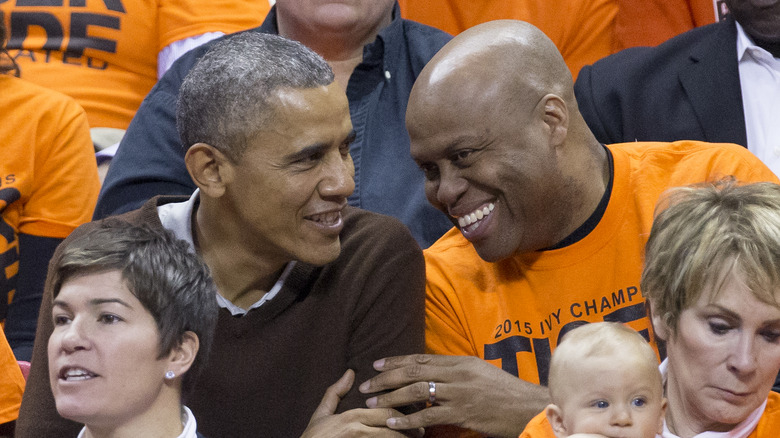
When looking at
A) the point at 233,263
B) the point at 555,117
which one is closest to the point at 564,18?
the point at 555,117

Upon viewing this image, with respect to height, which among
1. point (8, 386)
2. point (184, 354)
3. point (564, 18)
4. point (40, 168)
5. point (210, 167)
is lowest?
point (8, 386)

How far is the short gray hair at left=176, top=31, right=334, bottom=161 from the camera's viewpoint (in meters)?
2.23

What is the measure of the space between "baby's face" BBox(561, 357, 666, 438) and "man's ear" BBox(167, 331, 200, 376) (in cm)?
69

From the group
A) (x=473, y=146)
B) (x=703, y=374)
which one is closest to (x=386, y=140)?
(x=473, y=146)

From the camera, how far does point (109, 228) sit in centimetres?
209

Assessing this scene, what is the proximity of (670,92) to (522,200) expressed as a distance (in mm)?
844

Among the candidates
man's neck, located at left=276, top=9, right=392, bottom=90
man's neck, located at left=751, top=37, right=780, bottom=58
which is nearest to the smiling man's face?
man's neck, located at left=276, top=9, right=392, bottom=90

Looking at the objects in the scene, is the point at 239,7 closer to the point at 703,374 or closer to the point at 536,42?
the point at 536,42

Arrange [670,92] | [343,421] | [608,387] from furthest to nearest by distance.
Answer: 1. [670,92]
2. [343,421]
3. [608,387]

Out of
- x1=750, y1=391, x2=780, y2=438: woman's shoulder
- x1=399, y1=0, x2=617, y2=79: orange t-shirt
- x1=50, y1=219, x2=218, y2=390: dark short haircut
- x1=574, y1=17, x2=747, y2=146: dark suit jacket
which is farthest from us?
x1=399, y1=0, x2=617, y2=79: orange t-shirt

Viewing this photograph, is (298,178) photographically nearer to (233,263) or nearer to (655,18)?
(233,263)

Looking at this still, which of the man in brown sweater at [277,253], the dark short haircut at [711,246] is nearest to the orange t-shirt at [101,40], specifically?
the man in brown sweater at [277,253]

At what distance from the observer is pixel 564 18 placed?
340 cm

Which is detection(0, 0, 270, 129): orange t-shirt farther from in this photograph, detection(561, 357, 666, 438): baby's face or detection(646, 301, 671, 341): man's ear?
detection(561, 357, 666, 438): baby's face
